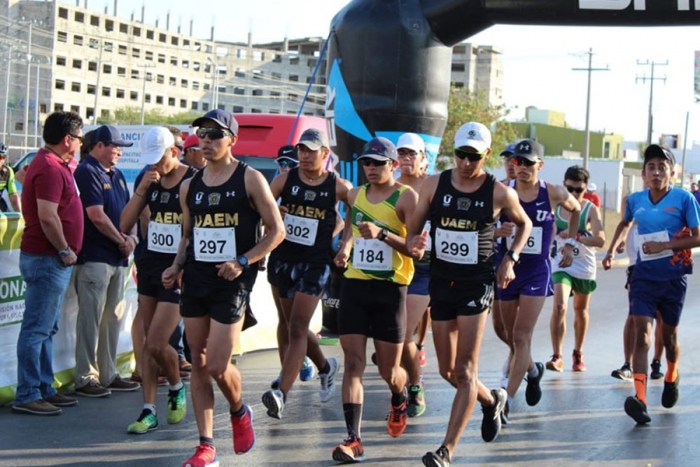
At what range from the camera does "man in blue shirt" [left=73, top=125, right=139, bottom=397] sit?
769 centimetres

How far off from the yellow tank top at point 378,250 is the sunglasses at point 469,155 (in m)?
0.60

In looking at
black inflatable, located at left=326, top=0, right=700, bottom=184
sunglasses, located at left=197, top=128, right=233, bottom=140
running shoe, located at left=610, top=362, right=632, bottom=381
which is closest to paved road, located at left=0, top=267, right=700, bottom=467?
running shoe, located at left=610, top=362, right=632, bottom=381

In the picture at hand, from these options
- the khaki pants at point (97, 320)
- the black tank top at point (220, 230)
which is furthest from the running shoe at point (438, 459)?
the khaki pants at point (97, 320)

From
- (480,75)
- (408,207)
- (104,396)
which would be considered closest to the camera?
(408,207)

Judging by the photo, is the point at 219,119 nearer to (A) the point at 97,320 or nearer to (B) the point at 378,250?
(B) the point at 378,250

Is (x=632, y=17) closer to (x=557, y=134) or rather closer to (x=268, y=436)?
(x=268, y=436)

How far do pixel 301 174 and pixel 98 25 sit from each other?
12403 centimetres

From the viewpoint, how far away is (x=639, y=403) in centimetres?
730

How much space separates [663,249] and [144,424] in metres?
4.13

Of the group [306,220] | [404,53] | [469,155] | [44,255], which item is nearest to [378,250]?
[469,155]

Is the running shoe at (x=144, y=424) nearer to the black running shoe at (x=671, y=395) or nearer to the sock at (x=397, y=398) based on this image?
the sock at (x=397, y=398)

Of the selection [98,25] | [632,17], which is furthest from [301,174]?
[98,25]

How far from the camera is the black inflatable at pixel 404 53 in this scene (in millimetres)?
10289

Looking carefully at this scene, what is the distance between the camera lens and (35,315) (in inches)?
282
